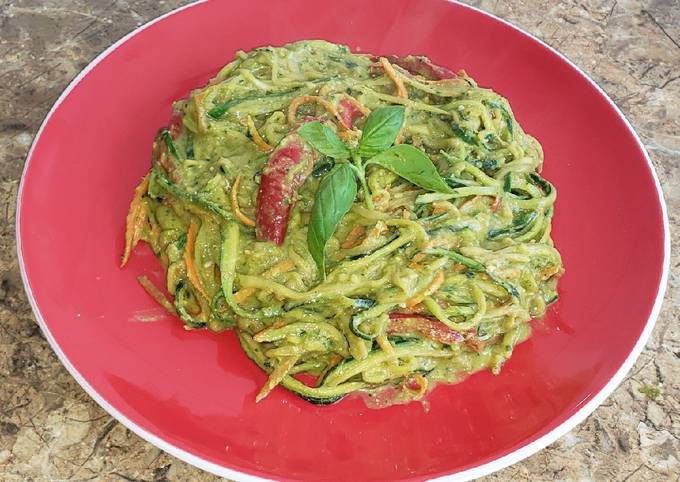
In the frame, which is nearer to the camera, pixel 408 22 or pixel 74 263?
pixel 74 263

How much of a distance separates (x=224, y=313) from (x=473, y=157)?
4.80 ft

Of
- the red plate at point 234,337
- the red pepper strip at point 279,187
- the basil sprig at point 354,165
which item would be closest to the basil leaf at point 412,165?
the basil sprig at point 354,165

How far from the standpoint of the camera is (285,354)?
9.99 ft

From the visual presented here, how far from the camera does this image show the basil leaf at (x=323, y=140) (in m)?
2.93

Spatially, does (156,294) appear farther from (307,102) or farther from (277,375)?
(307,102)

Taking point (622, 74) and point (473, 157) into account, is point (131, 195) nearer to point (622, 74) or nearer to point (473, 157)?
point (473, 157)

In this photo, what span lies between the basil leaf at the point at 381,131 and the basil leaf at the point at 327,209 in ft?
0.72

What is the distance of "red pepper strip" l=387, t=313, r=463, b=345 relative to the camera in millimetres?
3080

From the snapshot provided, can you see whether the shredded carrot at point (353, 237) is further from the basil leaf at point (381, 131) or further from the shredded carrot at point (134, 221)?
Answer: the shredded carrot at point (134, 221)

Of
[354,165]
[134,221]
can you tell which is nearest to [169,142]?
[134,221]

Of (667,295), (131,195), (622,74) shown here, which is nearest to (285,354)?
(131,195)

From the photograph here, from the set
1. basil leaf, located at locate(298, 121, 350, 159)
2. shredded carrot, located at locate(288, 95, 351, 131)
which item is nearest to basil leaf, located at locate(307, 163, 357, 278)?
basil leaf, located at locate(298, 121, 350, 159)

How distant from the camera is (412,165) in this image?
9.74 feet

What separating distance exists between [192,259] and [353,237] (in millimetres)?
792
